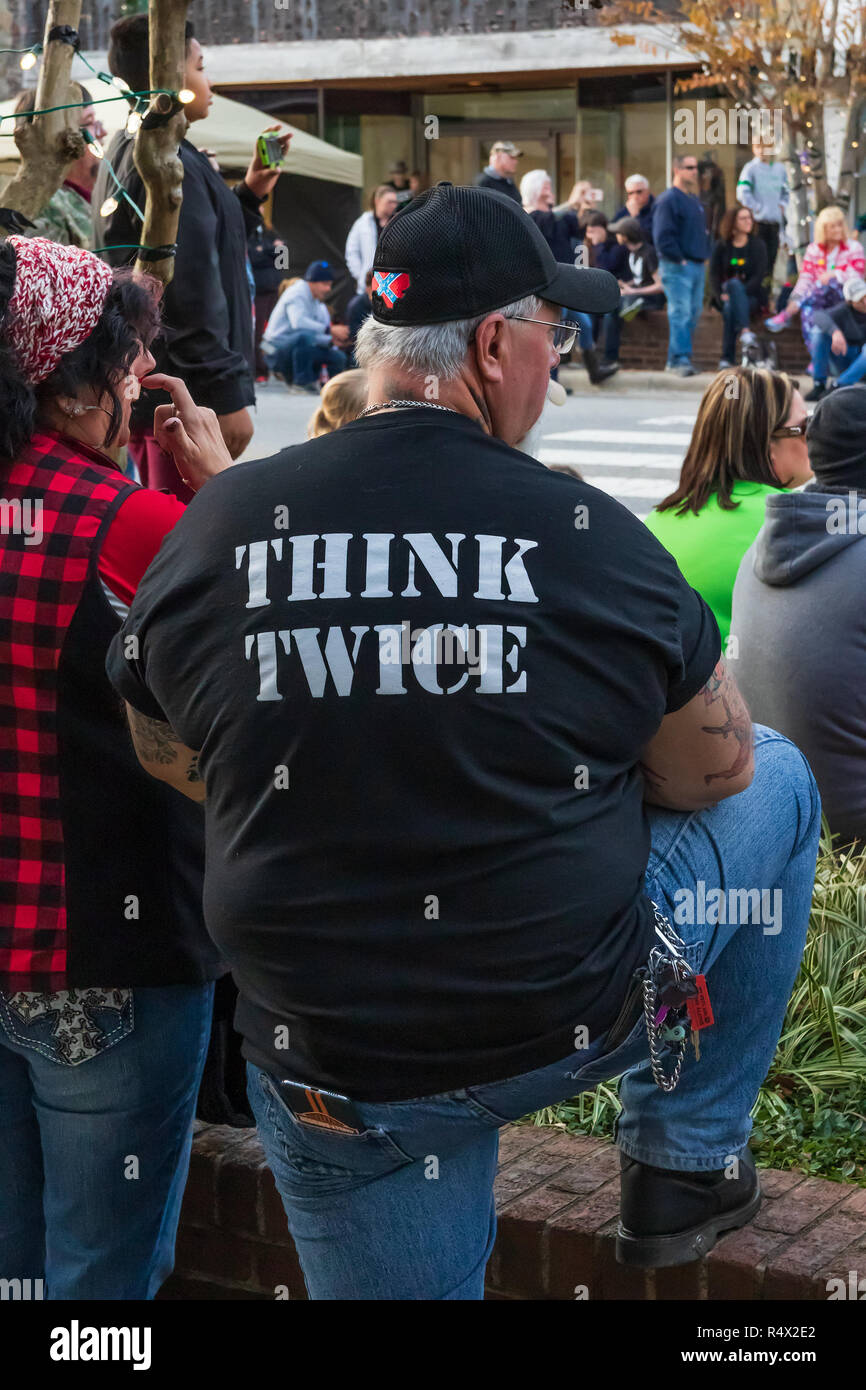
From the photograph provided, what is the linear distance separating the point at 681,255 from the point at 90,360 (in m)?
14.9

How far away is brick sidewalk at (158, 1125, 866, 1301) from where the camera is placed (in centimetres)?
254

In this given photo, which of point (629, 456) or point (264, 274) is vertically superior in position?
point (264, 274)

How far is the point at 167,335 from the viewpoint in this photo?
178 inches

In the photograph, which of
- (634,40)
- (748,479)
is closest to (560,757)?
(748,479)

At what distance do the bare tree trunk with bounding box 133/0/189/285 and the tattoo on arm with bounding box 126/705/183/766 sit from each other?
1514 mm

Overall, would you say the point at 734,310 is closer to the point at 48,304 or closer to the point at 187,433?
the point at 187,433

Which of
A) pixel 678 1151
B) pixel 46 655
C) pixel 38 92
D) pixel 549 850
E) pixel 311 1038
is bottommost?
pixel 678 1151

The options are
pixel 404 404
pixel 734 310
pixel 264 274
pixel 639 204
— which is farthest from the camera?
pixel 639 204

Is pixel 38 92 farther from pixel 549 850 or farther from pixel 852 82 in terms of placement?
pixel 852 82

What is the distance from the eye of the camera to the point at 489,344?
6.79ft

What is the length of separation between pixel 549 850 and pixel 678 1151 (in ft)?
2.45

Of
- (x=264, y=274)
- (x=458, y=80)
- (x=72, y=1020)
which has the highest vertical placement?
(x=458, y=80)

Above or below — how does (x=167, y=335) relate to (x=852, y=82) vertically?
below

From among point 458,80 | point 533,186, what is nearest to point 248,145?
point 533,186
